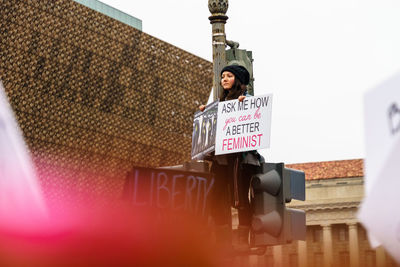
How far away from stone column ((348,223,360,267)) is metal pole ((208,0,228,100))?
6039cm

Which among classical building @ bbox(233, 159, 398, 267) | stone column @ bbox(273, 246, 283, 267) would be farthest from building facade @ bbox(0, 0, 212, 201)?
classical building @ bbox(233, 159, 398, 267)

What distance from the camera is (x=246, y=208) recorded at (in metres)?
6.04

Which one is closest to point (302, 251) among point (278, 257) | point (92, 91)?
point (278, 257)

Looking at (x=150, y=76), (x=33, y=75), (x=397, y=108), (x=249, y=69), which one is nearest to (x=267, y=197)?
(x=249, y=69)

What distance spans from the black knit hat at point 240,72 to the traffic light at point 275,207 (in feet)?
4.42

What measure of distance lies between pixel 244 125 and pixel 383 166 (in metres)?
4.46

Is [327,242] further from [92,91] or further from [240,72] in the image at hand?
[240,72]

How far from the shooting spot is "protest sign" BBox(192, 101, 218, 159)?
685 cm

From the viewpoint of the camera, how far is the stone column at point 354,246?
6669cm

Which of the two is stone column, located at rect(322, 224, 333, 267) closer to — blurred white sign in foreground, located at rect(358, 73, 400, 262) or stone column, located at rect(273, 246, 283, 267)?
stone column, located at rect(273, 246, 283, 267)

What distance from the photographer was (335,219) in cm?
6794

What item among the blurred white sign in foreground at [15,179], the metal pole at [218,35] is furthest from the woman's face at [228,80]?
the blurred white sign in foreground at [15,179]

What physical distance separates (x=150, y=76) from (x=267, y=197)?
61.8 metres

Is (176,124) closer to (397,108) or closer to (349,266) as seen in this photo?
(349,266)
